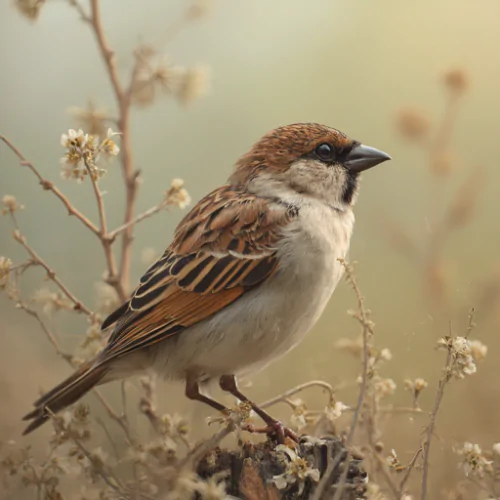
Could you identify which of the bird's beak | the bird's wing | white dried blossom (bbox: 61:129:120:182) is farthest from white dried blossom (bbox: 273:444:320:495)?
the bird's beak

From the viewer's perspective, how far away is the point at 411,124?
436 centimetres

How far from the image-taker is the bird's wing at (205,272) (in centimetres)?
339

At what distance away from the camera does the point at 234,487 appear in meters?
2.98

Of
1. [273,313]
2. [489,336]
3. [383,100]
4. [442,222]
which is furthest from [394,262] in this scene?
[273,313]

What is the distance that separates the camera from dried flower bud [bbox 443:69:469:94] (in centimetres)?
439

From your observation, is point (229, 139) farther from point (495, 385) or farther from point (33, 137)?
point (495, 385)

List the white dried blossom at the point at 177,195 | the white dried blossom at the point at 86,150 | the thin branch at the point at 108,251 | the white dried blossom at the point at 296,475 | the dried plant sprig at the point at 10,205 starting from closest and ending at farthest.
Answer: the white dried blossom at the point at 296,475
the white dried blossom at the point at 86,150
the thin branch at the point at 108,251
the dried plant sprig at the point at 10,205
the white dried blossom at the point at 177,195

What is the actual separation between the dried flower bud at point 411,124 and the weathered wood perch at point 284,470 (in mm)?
1810

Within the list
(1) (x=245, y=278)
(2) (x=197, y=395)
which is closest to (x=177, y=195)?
(1) (x=245, y=278)

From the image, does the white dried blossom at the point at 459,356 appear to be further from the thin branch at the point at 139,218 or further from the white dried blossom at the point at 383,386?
the thin branch at the point at 139,218

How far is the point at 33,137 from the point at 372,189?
2.15 metres

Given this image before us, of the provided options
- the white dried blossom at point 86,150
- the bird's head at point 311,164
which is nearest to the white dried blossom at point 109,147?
the white dried blossom at point 86,150

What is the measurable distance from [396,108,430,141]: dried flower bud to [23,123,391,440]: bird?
70cm

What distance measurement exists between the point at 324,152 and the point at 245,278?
0.68 metres
